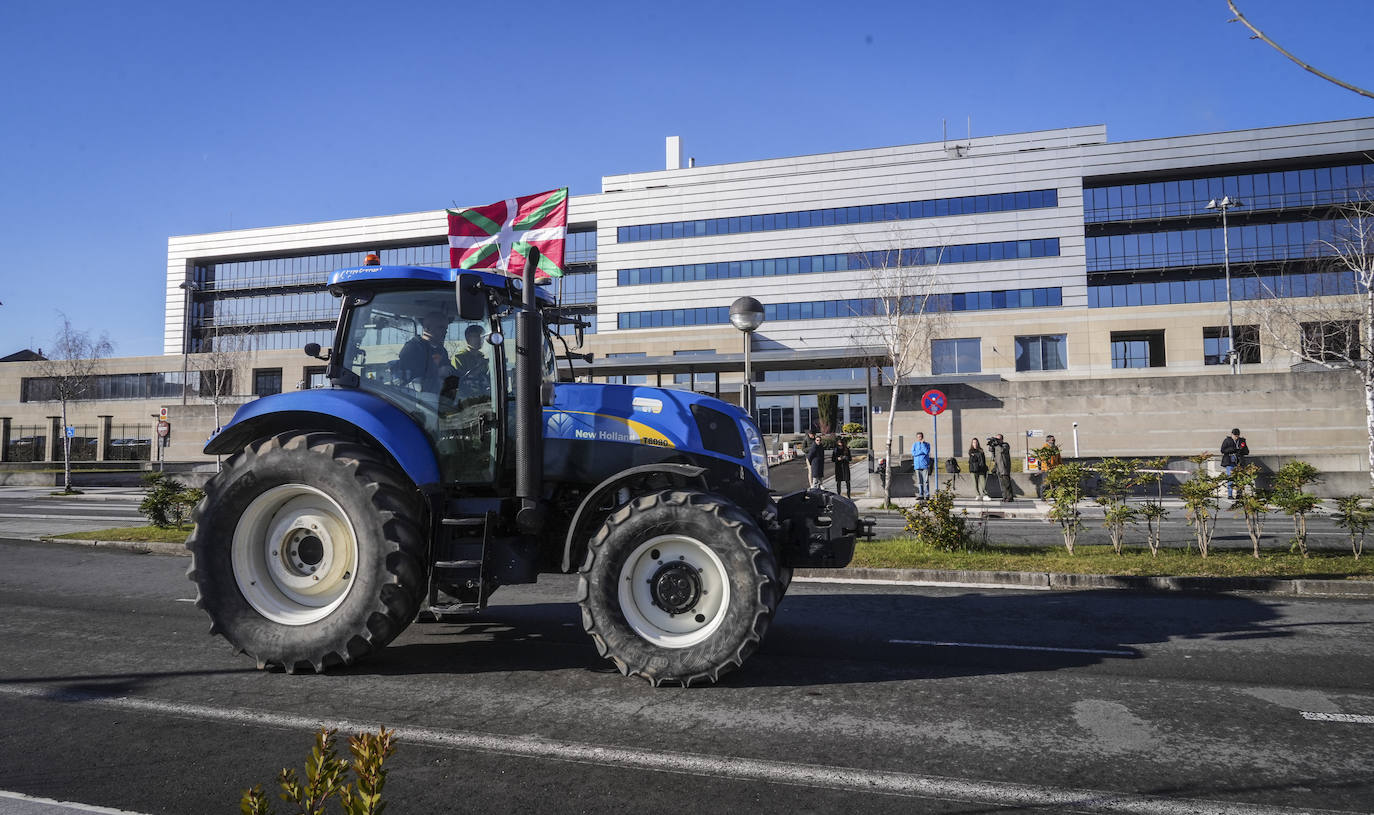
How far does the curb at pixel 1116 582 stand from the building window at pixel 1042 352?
137 feet

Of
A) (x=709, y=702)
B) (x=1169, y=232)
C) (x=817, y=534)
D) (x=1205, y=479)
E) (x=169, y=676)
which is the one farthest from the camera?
(x=1169, y=232)

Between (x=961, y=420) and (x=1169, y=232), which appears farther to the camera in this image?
(x=1169, y=232)

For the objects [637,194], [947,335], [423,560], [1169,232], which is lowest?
[423,560]

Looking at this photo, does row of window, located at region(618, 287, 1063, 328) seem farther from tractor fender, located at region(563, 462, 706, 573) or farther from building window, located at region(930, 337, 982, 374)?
tractor fender, located at region(563, 462, 706, 573)

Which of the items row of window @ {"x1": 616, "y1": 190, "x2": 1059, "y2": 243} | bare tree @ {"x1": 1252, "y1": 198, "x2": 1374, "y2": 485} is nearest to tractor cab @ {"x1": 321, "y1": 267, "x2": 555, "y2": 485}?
bare tree @ {"x1": 1252, "y1": 198, "x2": 1374, "y2": 485}

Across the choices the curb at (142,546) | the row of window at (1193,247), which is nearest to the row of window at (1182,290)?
the row of window at (1193,247)

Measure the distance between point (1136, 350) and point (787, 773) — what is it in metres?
55.3

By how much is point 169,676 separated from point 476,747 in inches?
105

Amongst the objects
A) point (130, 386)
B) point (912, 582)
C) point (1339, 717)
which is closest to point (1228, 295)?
point (912, 582)

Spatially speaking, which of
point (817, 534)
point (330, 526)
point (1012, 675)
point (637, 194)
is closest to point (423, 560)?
point (330, 526)

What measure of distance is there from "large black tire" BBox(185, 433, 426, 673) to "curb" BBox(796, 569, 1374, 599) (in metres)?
6.33

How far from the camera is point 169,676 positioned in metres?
5.15

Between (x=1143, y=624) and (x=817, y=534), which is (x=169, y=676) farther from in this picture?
(x=1143, y=624)

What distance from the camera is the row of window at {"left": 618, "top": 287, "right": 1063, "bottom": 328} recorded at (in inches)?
1980
